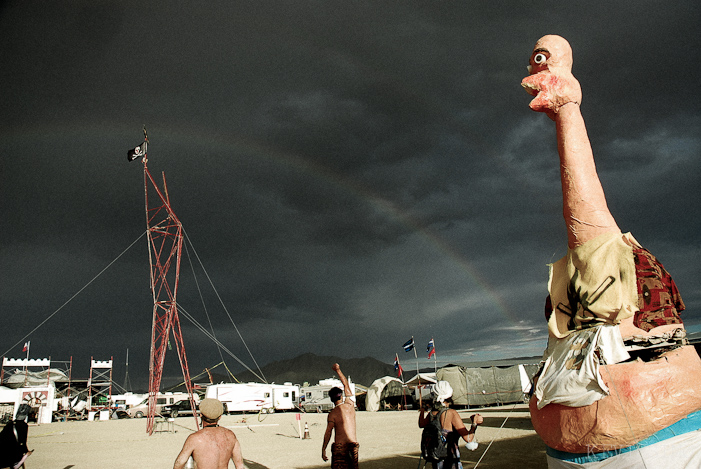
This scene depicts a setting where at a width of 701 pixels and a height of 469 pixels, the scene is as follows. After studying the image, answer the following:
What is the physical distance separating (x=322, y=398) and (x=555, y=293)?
140ft

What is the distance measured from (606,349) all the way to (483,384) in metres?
32.3

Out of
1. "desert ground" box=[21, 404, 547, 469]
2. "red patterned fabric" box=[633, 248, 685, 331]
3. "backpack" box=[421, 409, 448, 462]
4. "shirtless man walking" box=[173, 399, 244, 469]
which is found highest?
"red patterned fabric" box=[633, 248, 685, 331]

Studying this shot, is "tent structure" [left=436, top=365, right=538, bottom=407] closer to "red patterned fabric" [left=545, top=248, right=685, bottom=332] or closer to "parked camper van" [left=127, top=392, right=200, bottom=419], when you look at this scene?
"parked camper van" [left=127, top=392, right=200, bottom=419]

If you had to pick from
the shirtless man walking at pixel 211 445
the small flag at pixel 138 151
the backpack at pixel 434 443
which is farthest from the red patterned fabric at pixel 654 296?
the small flag at pixel 138 151

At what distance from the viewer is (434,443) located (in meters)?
5.95

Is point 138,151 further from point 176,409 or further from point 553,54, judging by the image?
point 176,409

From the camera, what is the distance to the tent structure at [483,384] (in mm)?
32906

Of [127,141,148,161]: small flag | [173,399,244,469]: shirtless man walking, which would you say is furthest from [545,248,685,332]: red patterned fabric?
[127,141,148,161]: small flag

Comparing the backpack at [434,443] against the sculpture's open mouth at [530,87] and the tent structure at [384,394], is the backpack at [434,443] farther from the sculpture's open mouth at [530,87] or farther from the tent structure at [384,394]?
the tent structure at [384,394]

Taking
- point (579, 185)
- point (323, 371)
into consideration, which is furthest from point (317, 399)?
point (323, 371)

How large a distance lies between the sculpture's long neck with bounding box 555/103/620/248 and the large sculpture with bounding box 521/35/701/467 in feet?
0.04

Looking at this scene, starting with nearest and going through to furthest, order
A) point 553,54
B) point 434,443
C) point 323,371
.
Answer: point 553,54
point 434,443
point 323,371

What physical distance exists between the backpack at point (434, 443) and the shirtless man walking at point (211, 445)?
2487 mm

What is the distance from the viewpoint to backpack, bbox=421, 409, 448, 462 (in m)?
5.90
